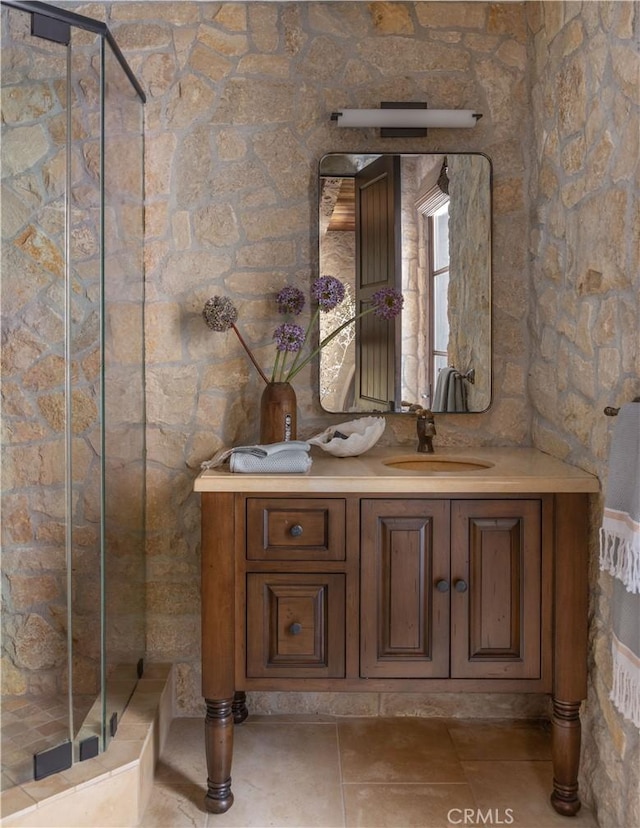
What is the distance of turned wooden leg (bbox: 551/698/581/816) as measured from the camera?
1967mm

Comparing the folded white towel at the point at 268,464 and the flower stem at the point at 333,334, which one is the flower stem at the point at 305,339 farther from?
the folded white towel at the point at 268,464

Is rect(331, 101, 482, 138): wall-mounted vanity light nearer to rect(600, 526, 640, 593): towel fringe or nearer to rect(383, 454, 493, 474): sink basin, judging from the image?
rect(383, 454, 493, 474): sink basin

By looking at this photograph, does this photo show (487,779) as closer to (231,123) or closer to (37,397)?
(37,397)

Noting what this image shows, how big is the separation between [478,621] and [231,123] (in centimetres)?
177

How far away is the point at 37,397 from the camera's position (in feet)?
6.34

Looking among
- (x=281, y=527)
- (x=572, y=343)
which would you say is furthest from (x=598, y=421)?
(x=281, y=527)

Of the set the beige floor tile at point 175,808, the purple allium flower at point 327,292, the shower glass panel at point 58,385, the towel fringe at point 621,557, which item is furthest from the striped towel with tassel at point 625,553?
the shower glass panel at point 58,385

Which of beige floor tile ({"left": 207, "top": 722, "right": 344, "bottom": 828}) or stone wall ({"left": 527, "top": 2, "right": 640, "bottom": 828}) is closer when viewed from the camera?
stone wall ({"left": 527, "top": 2, "right": 640, "bottom": 828})

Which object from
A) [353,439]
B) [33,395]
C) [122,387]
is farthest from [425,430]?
[33,395]

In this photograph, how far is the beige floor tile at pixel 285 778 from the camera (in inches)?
77.4

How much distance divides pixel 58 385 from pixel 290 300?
0.83 m

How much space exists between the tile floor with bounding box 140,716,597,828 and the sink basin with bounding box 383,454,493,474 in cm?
88

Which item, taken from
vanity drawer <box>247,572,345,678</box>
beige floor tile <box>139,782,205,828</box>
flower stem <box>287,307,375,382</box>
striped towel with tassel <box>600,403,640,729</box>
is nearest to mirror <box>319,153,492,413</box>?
flower stem <box>287,307,375,382</box>

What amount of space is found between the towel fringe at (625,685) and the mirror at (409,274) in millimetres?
1024
